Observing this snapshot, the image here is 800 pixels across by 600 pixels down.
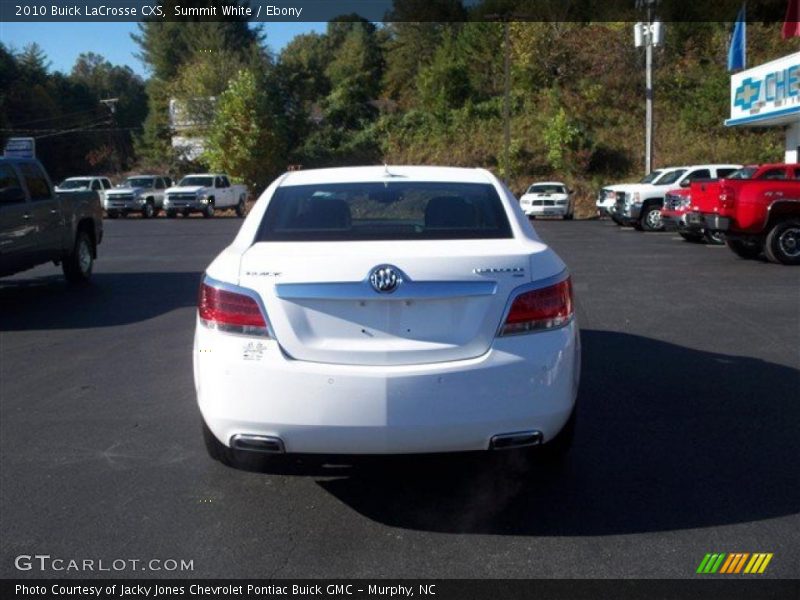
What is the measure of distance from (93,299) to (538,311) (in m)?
9.83

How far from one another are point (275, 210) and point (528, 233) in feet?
4.71

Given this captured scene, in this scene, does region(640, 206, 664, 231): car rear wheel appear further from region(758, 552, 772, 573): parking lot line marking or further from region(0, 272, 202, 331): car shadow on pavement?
region(758, 552, 772, 573): parking lot line marking

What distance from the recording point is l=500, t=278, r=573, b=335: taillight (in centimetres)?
447

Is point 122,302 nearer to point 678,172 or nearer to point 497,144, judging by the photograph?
point 678,172

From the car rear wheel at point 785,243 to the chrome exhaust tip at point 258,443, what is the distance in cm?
1358

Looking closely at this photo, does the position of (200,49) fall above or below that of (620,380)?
above

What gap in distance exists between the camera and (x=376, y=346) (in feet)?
14.4

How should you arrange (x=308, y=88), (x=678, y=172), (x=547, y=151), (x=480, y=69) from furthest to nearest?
1. (x=308, y=88)
2. (x=480, y=69)
3. (x=547, y=151)
4. (x=678, y=172)

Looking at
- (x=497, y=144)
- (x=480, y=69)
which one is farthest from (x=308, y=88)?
(x=497, y=144)

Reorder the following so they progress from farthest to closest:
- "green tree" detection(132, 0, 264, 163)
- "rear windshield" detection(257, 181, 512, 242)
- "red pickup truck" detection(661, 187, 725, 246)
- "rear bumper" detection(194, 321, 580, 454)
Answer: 1. "green tree" detection(132, 0, 264, 163)
2. "red pickup truck" detection(661, 187, 725, 246)
3. "rear windshield" detection(257, 181, 512, 242)
4. "rear bumper" detection(194, 321, 580, 454)

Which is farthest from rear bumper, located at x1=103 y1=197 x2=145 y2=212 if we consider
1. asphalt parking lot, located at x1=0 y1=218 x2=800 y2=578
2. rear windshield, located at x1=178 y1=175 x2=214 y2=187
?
asphalt parking lot, located at x1=0 y1=218 x2=800 y2=578

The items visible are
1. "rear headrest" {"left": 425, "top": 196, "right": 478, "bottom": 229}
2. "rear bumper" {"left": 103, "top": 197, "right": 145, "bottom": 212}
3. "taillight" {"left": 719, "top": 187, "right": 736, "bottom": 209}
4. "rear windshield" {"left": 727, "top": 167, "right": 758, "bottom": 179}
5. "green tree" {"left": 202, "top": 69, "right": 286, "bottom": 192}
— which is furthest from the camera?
"green tree" {"left": 202, "top": 69, "right": 286, "bottom": 192}

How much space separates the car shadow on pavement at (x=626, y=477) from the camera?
4770 mm

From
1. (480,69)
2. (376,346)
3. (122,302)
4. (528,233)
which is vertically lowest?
(122,302)
